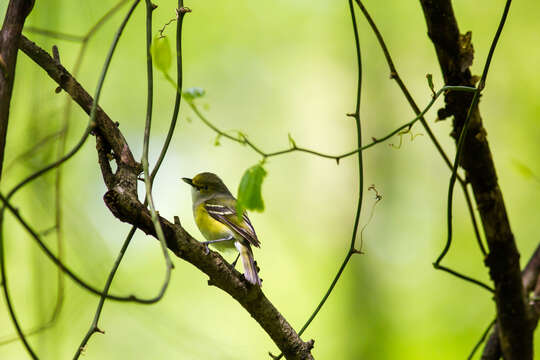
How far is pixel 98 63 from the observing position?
509 cm

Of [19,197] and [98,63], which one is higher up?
[98,63]

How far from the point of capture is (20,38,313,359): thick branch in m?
1.38

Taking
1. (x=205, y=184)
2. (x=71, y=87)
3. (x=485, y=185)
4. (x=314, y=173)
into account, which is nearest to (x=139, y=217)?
(x=71, y=87)

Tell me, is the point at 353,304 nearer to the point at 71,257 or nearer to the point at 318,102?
the point at 318,102

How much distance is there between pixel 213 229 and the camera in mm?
3416

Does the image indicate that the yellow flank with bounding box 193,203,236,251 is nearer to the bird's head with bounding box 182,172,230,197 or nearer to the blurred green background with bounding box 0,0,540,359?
the bird's head with bounding box 182,172,230,197

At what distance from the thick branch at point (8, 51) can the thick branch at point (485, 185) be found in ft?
3.92

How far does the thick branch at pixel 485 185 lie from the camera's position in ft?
5.90

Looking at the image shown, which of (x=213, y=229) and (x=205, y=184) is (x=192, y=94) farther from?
(x=205, y=184)

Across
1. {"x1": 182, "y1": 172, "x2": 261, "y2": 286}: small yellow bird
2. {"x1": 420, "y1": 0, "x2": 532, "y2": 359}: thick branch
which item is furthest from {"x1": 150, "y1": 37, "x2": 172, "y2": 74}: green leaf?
{"x1": 182, "y1": 172, "x2": 261, "y2": 286}: small yellow bird

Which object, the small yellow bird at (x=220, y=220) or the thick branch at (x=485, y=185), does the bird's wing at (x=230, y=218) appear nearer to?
the small yellow bird at (x=220, y=220)

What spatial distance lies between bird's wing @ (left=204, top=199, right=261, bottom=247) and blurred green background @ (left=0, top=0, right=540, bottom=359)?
45.7 inches

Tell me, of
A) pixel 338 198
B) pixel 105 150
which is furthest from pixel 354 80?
pixel 105 150

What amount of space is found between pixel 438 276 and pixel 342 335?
1.23 m
